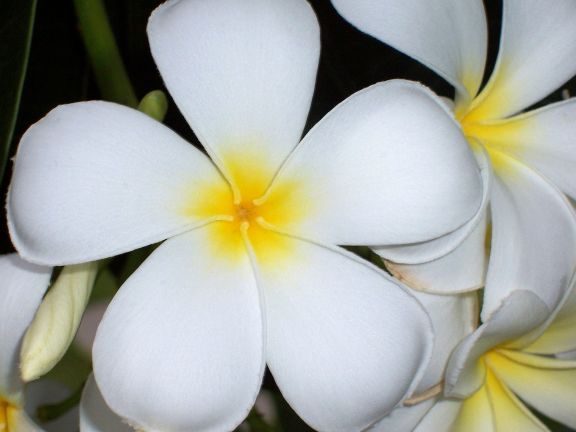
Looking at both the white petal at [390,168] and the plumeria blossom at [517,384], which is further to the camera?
the plumeria blossom at [517,384]

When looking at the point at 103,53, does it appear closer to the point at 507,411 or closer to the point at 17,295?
the point at 17,295

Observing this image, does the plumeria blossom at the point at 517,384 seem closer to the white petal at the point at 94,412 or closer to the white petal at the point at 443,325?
the white petal at the point at 443,325

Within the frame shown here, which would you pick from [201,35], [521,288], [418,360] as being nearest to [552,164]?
[521,288]

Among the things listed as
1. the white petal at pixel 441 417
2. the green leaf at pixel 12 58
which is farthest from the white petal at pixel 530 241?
the green leaf at pixel 12 58

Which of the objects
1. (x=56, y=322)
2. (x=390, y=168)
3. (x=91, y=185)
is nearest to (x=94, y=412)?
(x=56, y=322)

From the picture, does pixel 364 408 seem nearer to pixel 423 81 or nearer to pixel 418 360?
pixel 418 360

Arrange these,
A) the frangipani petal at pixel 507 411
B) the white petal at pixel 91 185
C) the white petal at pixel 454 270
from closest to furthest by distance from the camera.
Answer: the white petal at pixel 91 185
the white petal at pixel 454 270
the frangipani petal at pixel 507 411

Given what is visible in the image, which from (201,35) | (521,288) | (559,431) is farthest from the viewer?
(559,431)
